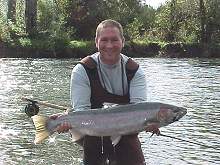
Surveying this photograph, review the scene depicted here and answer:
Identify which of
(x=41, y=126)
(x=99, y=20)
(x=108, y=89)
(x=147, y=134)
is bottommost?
(x=147, y=134)

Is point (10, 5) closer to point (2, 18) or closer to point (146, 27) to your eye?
point (2, 18)

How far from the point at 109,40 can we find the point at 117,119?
97cm

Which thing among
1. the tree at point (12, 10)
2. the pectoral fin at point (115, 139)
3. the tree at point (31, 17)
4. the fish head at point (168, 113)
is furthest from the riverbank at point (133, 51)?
the fish head at point (168, 113)

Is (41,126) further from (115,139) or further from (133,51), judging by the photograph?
(133,51)

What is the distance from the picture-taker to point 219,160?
34.6ft

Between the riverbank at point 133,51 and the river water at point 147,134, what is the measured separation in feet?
49.3

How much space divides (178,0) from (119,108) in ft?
171

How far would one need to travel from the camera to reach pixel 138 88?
620 cm

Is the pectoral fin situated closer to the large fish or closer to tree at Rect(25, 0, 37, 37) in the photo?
the large fish

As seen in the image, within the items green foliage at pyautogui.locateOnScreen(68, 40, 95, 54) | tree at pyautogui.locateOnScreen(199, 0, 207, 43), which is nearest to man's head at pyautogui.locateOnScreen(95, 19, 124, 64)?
green foliage at pyautogui.locateOnScreen(68, 40, 95, 54)

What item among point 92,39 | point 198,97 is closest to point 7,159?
point 198,97

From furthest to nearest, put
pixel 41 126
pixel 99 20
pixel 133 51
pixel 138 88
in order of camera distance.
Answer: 1. pixel 99 20
2. pixel 133 51
3. pixel 138 88
4. pixel 41 126

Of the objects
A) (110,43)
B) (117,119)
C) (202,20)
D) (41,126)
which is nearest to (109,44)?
(110,43)

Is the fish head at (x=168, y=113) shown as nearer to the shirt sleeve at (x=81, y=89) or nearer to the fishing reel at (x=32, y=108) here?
the shirt sleeve at (x=81, y=89)
